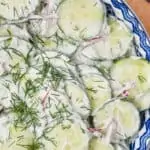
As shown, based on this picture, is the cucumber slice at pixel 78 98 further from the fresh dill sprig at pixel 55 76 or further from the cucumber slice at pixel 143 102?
the cucumber slice at pixel 143 102

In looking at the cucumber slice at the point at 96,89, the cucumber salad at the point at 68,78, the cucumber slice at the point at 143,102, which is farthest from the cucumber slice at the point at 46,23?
the cucumber slice at the point at 143,102

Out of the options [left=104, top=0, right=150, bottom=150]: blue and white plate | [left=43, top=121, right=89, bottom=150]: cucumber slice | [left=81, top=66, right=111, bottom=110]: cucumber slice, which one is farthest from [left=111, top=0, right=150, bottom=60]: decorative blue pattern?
[left=43, top=121, right=89, bottom=150]: cucumber slice

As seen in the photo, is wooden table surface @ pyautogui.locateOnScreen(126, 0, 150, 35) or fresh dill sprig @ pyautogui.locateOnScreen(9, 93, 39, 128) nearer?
fresh dill sprig @ pyautogui.locateOnScreen(9, 93, 39, 128)

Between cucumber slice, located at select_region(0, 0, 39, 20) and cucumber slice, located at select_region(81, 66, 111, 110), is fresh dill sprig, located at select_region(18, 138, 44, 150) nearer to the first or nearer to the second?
cucumber slice, located at select_region(81, 66, 111, 110)

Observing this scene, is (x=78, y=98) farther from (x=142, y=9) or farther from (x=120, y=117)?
(x=142, y=9)

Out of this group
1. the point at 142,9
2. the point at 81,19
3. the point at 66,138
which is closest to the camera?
the point at 66,138

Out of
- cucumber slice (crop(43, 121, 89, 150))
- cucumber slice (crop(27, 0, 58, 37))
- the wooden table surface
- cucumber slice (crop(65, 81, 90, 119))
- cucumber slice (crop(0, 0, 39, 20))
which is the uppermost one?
cucumber slice (crop(0, 0, 39, 20))

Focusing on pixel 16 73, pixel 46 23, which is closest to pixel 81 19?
pixel 46 23

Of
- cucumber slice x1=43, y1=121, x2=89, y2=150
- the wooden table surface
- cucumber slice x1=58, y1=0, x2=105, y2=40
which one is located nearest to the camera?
cucumber slice x1=43, y1=121, x2=89, y2=150
